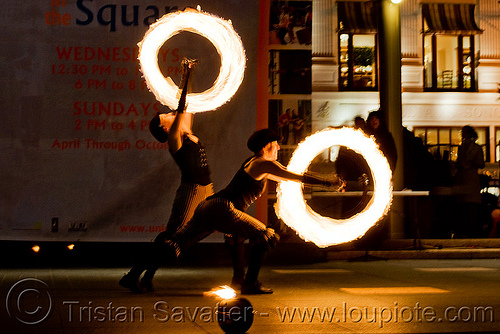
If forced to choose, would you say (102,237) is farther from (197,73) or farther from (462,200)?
(462,200)

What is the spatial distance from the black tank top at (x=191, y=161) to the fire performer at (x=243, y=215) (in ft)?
1.26

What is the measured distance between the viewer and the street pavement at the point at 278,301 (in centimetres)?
653

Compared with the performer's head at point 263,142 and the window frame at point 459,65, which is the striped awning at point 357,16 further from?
the performer's head at point 263,142

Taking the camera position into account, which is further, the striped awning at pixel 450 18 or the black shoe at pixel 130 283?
the striped awning at pixel 450 18

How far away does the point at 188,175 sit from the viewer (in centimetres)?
864

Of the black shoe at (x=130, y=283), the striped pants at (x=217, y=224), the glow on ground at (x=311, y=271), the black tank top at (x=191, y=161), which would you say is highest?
the black tank top at (x=191, y=161)

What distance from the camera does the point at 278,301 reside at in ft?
26.0

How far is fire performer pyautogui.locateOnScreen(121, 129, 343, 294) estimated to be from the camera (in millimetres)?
8234

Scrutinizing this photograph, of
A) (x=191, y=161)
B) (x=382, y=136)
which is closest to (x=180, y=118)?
(x=191, y=161)

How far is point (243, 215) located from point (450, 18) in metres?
15.4

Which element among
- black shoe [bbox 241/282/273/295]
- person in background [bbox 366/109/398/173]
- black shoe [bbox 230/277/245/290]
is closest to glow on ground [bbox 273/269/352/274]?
black shoe [bbox 230/277/245/290]

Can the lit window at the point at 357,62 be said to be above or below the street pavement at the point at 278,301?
above

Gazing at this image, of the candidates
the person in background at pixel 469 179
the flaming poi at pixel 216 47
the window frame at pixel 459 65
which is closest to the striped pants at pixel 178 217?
the flaming poi at pixel 216 47

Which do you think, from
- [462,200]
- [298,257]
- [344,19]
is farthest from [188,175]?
[344,19]
